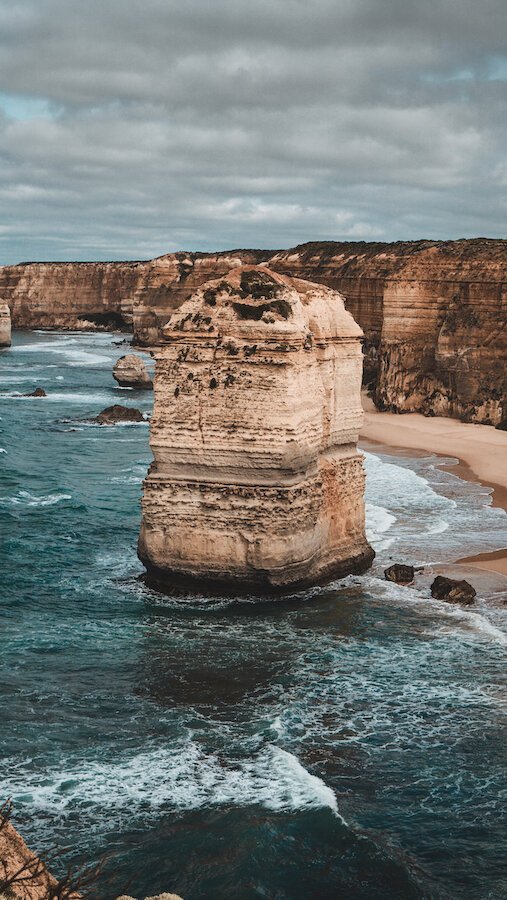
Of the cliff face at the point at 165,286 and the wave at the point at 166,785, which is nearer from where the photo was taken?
the wave at the point at 166,785

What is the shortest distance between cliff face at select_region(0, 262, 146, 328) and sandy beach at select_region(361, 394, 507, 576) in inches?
3172

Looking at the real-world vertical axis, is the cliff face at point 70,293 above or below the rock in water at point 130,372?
above

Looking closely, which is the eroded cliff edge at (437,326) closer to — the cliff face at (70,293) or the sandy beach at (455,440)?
the sandy beach at (455,440)

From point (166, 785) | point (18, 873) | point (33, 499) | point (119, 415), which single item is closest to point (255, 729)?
point (166, 785)

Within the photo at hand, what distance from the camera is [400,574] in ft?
74.1

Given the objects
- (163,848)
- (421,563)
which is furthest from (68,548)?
(163,848)

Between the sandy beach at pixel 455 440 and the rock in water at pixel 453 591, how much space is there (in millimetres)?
9900

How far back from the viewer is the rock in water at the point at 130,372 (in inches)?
2549

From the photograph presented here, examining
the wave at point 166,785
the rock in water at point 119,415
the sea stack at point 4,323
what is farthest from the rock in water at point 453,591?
the sea stack at point 4,323

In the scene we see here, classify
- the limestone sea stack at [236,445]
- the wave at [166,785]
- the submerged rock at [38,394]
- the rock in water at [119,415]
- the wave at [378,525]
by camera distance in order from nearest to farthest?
the wave at [166,785], the limestone sea stack at [236,445], the wave at [378,525], the rock in water at [119,415], the submerged rock at [38,394]

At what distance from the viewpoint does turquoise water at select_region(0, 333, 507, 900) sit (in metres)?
11.9

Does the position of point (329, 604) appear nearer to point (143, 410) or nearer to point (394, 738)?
point (394, 738)

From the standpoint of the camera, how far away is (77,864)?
11555mm

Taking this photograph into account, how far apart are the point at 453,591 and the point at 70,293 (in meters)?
118
